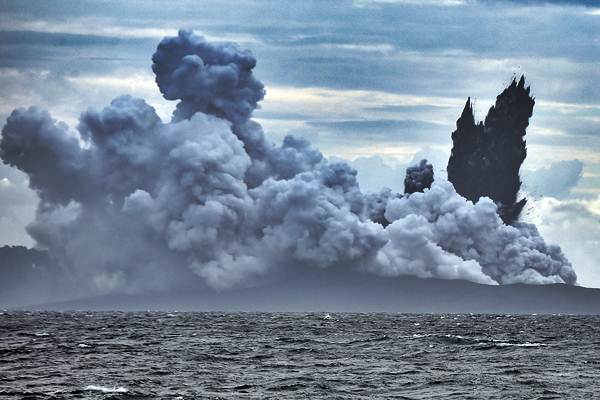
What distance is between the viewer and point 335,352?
313 ft

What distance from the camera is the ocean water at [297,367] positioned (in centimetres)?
6209

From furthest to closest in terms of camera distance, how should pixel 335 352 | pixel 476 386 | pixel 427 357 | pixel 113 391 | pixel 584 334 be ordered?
pixel 584 334
pixel 335 352
pixel 427 357
pixel 476 386
pixel 113 391

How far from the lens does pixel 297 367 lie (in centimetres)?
7850

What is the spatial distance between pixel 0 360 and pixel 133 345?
24018mm

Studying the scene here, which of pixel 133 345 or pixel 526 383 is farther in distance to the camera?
pixel 133 345

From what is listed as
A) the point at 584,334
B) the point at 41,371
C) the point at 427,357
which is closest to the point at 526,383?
the point at 427,357

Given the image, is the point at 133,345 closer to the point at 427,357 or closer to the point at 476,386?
the point at 427,357

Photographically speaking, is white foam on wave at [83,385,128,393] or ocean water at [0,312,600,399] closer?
white foam on wave at [83,385,128,393]

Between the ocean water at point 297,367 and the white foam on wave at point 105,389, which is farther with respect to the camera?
the ocean water at point 297,367

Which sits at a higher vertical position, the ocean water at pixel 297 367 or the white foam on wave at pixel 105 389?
the ocean water at pixel 297 367

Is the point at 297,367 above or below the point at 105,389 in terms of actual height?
above

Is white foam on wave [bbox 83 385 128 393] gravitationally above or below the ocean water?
below

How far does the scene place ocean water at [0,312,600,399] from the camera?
204 feet

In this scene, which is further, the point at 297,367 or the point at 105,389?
the point at 297,367
